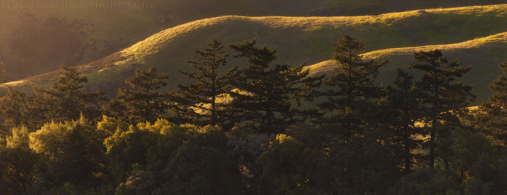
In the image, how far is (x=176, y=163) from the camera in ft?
107

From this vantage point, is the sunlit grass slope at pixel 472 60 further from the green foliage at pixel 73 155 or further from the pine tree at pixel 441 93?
the green foliage at pixel 73 155

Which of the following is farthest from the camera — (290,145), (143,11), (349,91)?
(143,11)

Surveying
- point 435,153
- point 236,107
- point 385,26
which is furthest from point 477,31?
point 236,107

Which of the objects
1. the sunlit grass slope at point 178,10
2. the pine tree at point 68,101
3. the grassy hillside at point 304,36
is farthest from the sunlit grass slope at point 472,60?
the sunlit grass slope at point 178,10

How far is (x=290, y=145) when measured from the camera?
104 ft

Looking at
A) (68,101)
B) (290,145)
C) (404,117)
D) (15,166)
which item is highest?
(404,117)

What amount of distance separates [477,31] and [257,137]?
78.4m

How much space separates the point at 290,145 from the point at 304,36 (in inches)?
2702

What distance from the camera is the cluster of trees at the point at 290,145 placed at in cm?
2919

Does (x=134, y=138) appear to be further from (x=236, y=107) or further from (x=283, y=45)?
(x=283, y=45)

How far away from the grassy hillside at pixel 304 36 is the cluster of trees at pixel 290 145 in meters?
39.6

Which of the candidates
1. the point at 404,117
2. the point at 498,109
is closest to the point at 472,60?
the point at 498,109

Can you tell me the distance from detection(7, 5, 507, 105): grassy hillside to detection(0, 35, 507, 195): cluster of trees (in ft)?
130

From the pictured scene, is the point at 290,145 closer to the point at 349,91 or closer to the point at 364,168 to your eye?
the point at 364,168
